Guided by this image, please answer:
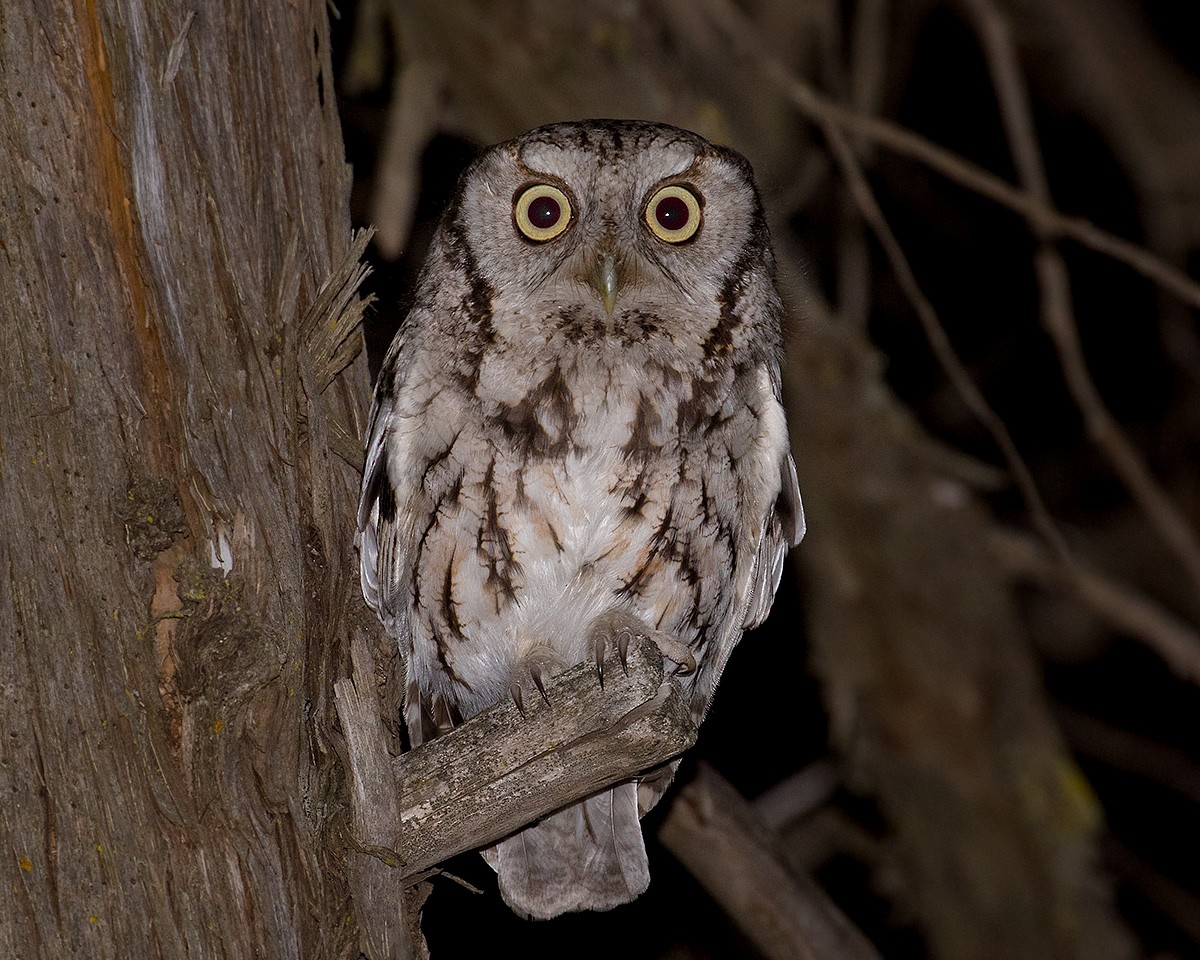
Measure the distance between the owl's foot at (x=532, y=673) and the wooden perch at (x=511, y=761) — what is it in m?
0.21

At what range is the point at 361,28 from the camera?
296 cm

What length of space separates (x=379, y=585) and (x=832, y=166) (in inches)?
87.9

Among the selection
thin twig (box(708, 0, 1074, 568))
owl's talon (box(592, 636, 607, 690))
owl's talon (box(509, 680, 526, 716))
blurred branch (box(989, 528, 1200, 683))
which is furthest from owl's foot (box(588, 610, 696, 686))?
blurred branch (box(989, 528, 1200, 683))

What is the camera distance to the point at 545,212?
2.11 meters

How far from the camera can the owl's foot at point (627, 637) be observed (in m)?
2.01

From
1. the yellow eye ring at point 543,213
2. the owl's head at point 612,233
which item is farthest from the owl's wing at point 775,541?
the yellow eye ring at point 543,213

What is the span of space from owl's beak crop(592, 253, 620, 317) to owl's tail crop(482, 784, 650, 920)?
0.83 m

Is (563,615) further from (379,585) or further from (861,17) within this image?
(861,17)

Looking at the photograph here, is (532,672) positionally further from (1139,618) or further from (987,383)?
(987,383)

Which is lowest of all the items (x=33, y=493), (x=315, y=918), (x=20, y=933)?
(x=315, y=918)

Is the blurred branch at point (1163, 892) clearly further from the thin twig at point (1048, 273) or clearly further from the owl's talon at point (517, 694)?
the owl's talon at point (517, 694)

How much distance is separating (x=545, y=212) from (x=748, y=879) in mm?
1282

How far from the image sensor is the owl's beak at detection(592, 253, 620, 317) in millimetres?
1983

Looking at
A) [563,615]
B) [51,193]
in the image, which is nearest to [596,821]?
[563,615]
